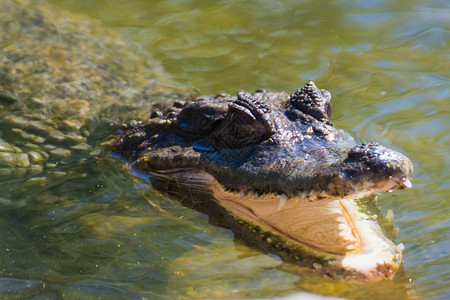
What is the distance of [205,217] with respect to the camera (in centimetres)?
445

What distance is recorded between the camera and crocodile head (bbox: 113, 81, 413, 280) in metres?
3.49

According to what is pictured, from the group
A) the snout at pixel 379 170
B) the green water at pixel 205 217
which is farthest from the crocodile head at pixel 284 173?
the green water at pixel 205 217

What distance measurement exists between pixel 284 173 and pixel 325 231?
48 centimetres

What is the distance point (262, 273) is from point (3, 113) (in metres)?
3.28

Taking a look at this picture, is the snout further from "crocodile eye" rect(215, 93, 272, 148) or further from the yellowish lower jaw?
"crocodile eye" rect(215, 93, 272, 148)

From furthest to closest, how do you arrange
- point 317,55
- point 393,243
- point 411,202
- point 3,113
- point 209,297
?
point 317,55, point 3,113, point 411,202, point 393,243, point 209,297

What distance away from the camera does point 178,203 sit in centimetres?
467

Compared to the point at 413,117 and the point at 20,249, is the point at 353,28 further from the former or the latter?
the point at 20,249

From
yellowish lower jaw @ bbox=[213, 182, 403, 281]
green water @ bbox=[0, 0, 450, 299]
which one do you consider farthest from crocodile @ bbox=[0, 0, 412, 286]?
green water @ bbox=[0, 0, 450, 299]

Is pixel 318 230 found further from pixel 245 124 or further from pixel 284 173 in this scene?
pixel 245 124

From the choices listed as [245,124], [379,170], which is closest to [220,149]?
[245,124]

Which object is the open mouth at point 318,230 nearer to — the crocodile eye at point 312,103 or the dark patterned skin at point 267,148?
the dark patterned skin at point 267,148

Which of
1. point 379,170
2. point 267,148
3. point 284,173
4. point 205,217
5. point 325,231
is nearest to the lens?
point 379,170

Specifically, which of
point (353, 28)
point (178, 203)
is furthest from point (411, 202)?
point (353, 28)
